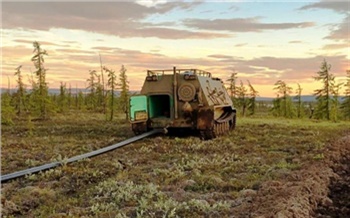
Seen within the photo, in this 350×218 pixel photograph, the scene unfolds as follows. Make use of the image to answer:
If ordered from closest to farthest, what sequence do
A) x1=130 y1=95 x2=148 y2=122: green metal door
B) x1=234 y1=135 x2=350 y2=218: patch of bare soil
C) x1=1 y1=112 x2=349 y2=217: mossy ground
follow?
x1=234 y1=135 x2=350 y2=218: patch of bare soil < x1=1 y1=112 x2=349 y2=217: mossy ground < x1=130 y1=95 x2=148 y2=122: green metal door

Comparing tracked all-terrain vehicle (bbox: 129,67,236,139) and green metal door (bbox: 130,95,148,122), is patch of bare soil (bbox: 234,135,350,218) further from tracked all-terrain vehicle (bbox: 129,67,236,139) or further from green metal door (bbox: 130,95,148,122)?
green metal door (bbox: 130,95,148,122)

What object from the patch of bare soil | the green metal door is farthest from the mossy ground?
the green metal door

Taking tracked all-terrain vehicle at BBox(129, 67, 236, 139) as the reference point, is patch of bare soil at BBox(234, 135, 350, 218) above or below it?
below

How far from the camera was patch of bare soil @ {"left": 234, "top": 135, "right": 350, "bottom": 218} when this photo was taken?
660 centimetres

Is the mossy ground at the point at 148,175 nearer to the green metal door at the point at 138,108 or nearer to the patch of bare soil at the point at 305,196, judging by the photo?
Answer: the patch of bare soil at the point at 305,196

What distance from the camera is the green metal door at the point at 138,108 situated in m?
16.4

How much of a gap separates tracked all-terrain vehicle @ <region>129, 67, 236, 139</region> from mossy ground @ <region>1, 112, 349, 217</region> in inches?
37.2

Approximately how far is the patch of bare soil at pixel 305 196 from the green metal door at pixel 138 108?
295 inches

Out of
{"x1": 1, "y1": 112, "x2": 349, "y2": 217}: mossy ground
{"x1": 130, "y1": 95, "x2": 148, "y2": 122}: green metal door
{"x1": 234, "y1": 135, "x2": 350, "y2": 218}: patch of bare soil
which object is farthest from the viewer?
{"x1": 130, "y1": 95, "x2": 148, "y2": 122}: green metal door

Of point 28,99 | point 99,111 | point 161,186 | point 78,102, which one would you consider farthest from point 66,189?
point 78,102

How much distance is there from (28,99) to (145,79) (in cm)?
1505

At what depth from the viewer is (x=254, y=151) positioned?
44.3 ft

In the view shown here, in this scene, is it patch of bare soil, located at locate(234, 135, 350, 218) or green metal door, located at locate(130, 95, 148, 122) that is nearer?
patch of bare soil, located at locate(234, 135, 350, 218)

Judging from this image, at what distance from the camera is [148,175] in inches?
370
